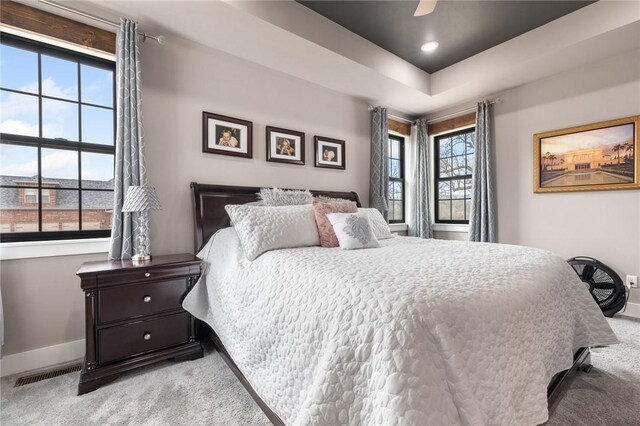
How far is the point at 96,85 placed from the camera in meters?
2.32

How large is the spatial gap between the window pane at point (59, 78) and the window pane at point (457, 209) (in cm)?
458

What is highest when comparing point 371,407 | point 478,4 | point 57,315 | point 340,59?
point 478,4

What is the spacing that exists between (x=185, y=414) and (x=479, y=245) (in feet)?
7.16

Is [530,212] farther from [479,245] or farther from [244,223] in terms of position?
[244,223]

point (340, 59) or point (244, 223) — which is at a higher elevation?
point (340, 59)

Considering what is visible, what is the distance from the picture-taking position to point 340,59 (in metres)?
2.88

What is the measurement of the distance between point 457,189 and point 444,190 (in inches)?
8.3

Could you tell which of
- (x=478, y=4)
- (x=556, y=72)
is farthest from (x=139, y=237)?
(x=556, y=72)

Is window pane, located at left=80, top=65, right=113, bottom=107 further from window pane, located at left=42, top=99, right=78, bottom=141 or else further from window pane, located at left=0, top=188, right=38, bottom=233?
window pane, located at left=0, top=188, right=38, bottom=233

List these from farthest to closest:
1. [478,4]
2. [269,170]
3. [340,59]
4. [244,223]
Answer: [269,170], [340,59], [478,4], [244,223]

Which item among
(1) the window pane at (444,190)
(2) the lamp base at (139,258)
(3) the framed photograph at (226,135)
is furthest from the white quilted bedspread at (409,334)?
(1) the window pane at (444,190)

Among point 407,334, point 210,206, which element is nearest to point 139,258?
point 210,206

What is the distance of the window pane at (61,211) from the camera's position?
82.6 inches

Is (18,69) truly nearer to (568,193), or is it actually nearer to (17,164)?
(17,164)
